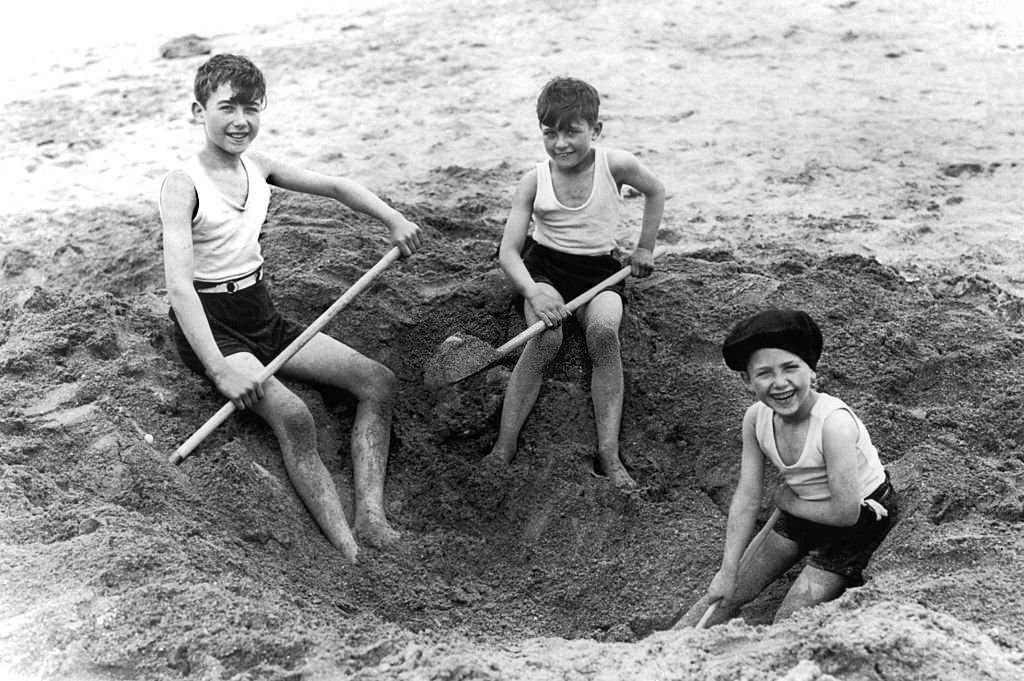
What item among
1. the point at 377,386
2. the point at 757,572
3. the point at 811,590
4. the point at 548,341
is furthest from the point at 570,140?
the point at 811,590

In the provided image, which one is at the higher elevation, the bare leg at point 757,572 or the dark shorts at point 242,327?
the dark shorts at point 242,327

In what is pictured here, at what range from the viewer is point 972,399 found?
354 centimetres

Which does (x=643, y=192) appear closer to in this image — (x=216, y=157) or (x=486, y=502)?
(x=486, y=502)

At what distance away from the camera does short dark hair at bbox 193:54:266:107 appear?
352 centimetres

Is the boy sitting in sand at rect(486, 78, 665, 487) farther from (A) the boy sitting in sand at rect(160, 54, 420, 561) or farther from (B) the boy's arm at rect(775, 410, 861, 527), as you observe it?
(B) the boy's arm at rect(775, 410, 861, 527)

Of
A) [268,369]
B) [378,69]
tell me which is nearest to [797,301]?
[268,369]

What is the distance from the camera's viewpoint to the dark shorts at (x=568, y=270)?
3973 mm

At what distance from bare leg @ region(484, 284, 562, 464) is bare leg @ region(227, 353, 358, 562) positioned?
534 mm

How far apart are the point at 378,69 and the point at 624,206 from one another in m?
2.41

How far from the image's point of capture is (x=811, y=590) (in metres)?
2.88

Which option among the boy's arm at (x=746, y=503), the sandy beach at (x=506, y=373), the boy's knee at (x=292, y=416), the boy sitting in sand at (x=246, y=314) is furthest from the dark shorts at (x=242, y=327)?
the boy's arm at (x=746, y=503)

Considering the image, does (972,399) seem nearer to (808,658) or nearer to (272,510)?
(808,658)

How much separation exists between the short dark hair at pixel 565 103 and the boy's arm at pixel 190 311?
1135 millimetres

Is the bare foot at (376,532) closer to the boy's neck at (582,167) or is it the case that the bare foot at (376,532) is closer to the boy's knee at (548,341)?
the boy's knee at (548,341)
